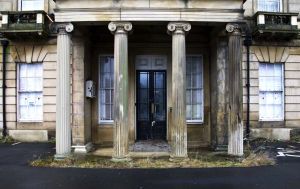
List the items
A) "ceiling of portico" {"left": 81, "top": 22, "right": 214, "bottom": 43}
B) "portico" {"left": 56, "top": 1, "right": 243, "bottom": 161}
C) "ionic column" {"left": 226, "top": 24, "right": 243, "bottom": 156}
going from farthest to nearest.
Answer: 1. "ceiling of portico" {"left": 81, "top": 22, "right": 214, "bottom": 43}
2. "ionic column" {"left": 226, "top": 24, "right": 243, "bottom": 156}
3. "portico" {"left": 56, "top": 1, "right": 243, "bottom": 161}

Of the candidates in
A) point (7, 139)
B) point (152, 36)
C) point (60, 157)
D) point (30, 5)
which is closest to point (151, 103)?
point (152, 36)

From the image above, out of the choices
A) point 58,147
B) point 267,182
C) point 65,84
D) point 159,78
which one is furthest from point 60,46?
point 267,182

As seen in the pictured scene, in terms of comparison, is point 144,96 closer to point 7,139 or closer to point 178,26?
point 178,26

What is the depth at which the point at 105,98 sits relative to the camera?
13.9 m

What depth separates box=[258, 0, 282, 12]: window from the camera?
15211 millimetres

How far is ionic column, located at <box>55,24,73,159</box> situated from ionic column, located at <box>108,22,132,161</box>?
1366 mm

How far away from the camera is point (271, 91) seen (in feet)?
49.4

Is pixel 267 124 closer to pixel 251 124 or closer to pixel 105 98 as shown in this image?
pixel 251 124

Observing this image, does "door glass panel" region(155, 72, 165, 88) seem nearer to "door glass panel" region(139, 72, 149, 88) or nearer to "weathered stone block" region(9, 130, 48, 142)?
"door glass panel" region(139, 72, 149, 88)

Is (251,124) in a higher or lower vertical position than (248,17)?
lower

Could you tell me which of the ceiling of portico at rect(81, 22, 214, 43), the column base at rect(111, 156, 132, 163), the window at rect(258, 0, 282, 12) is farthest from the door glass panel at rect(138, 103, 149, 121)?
the window at rect(258, 0, 282, 12)

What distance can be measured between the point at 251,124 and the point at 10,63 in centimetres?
965

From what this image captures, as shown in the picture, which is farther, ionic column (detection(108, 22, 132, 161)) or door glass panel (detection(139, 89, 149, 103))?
door glass panel (detection(139, 89, 149, 103))

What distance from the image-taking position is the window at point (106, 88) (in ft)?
45.5
